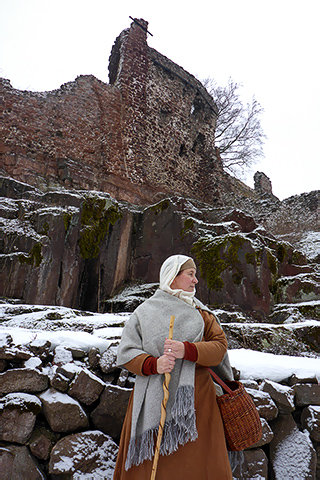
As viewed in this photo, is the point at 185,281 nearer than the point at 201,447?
No

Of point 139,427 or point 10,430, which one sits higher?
point 139,427

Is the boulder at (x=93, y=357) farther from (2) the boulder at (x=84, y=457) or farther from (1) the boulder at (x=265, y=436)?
(1) the boulder at (x=265, y=436)

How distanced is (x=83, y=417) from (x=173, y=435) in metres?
0.85

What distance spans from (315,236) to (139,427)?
11.8 m

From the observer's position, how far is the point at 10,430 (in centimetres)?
227

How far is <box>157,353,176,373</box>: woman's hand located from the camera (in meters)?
1.83

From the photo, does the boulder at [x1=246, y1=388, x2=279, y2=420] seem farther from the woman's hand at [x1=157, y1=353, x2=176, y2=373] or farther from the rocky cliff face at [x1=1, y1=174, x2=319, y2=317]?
the rocky cliff face at [x1=1, y1=174, x2=319, y2=317]

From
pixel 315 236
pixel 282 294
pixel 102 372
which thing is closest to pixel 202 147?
pixel 315 236

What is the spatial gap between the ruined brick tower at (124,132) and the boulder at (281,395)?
8842 mm

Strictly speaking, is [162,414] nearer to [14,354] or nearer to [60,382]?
[60,382]


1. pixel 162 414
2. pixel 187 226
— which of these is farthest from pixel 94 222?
pixel 162 414

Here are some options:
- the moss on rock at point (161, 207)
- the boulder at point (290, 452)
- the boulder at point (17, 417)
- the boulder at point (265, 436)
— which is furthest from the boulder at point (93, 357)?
the moss on rock at point (161, 207)

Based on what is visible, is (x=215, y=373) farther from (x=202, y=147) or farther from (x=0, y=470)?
(x=202, y=147)

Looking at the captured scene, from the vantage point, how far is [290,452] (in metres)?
2.62
